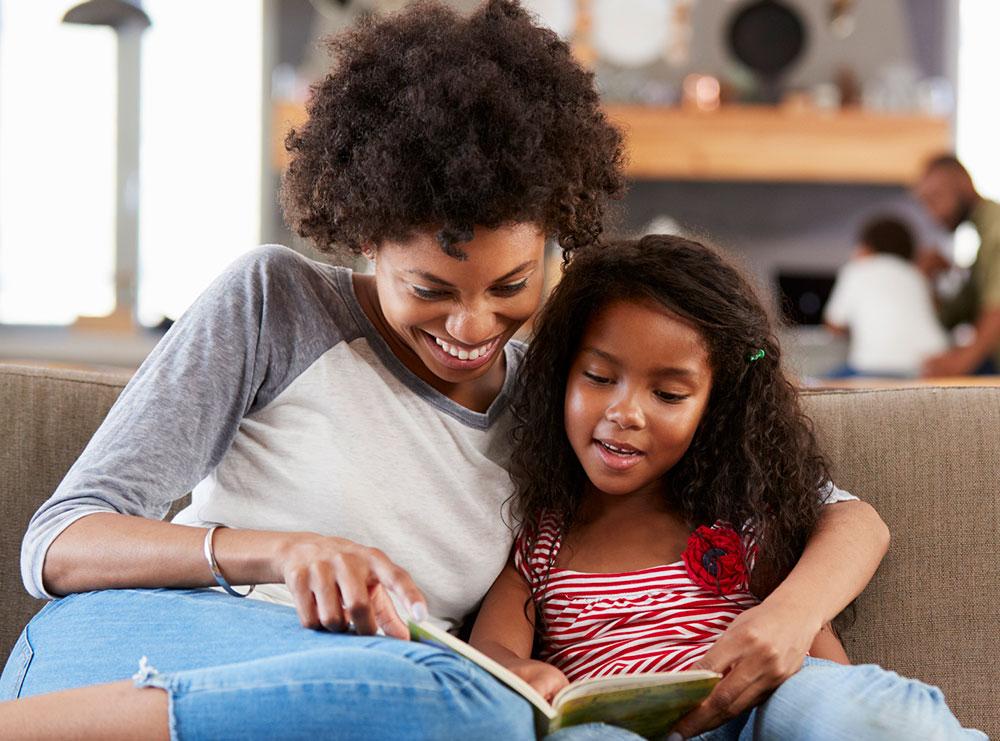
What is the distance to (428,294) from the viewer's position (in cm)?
132

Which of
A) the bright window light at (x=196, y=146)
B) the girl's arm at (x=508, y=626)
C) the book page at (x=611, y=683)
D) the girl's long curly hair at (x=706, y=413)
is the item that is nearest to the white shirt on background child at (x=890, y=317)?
the bright window light at (x=196, y=146)

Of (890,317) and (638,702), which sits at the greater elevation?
(638,702)

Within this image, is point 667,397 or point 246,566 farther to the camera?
point 667,397

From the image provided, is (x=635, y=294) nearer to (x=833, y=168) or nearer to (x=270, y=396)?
(x=270, y=396)

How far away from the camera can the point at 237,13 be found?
6230 mm

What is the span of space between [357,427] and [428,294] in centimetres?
17

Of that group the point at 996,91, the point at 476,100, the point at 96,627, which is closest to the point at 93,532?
the point at 96,627

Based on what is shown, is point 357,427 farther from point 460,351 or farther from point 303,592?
point 303,592

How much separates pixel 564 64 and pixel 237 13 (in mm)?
5258

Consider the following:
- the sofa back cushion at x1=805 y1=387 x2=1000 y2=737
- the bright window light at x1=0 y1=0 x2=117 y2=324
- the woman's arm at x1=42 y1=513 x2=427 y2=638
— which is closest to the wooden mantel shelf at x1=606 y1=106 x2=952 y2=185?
the bright window light at x1=0 y1=0 x2=117 y2=324

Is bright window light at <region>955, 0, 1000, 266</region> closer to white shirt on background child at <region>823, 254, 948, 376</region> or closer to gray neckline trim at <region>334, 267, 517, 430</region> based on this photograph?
white shirt on background child at <region>823, 254, 948, 376</region>

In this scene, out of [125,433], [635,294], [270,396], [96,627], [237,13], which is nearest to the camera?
[96,627]

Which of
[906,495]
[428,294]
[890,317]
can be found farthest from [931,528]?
[890,317]

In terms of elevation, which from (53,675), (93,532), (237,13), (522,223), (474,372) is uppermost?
(237,13)
